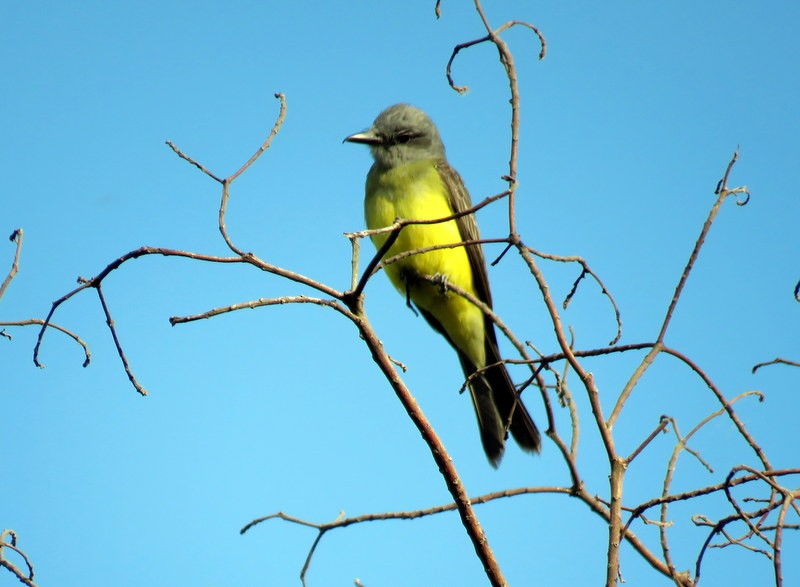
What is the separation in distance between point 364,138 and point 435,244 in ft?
3.99

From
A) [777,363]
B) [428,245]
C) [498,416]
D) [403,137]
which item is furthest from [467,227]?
[777,363]

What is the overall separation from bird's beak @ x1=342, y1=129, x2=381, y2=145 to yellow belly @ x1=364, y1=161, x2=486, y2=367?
205mm

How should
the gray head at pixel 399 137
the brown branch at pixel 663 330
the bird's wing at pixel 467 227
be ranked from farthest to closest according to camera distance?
the gray head at pixel 399 137 → the bird's wing at pixel 467 227 → the brown branch at pixel 663 330

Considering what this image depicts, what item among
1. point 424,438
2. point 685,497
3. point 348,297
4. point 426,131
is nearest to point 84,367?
point 348,297

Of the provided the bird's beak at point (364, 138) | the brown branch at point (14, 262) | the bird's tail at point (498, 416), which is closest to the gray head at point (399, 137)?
the bird's beak at point (364, 138)

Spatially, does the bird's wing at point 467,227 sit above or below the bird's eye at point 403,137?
below

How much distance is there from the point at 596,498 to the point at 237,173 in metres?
1.39

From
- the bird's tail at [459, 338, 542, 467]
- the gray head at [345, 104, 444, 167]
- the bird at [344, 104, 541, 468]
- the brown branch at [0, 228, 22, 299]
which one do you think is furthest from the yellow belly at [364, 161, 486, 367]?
the brown branch at [0, 228, 22, 299]

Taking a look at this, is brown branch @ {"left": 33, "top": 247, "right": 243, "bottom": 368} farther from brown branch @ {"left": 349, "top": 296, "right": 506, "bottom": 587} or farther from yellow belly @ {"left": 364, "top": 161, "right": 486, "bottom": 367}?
yellow belly @ {"left": 364, "top": 161, "right": 486, "bottom": 367}

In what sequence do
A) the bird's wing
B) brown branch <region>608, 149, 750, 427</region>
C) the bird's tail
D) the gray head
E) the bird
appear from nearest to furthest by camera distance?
brown branch <region>608, 149, 750, 427</region> < the bird's tail < the bird < the bird's wing < the gray head

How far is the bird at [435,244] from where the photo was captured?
553 cm

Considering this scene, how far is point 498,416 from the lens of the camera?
5625 millimetres

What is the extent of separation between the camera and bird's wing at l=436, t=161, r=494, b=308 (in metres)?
6.00

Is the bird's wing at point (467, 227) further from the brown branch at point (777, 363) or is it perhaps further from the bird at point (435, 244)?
the brown branch at point (777, 363)
